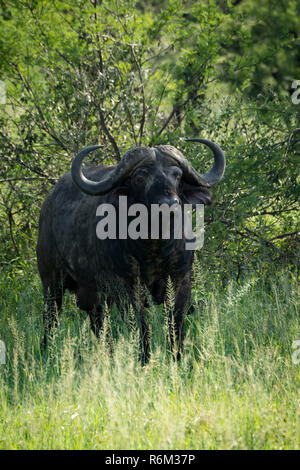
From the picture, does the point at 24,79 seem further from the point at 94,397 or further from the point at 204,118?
the point at 94,397

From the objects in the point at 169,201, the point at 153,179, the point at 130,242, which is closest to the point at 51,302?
the point at 130,242

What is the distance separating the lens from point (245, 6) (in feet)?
24.2

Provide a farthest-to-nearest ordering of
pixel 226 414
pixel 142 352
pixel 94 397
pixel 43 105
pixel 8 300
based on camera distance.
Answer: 1. pixel 43 105
2. pixel 8 300
3. pixel 142 352
4. pixel 94 397
5. pixel 226 414

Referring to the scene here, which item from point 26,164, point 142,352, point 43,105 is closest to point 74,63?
point 43,105

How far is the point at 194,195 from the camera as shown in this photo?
5094 millimetres

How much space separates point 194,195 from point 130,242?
25.5 inches

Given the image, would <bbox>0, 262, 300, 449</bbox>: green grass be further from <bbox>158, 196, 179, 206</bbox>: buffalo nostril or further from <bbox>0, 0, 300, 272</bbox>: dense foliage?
<bbox>0, 0, 300, 272</bbox>: dense foliage

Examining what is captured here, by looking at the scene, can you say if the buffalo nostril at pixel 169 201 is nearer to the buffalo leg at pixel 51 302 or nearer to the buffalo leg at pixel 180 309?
the buffalo leg at pixel 180 309

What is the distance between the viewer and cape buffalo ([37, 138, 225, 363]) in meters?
4.73

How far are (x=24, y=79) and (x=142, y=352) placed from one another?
4.28 metres

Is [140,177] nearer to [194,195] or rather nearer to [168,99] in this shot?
[194,195]

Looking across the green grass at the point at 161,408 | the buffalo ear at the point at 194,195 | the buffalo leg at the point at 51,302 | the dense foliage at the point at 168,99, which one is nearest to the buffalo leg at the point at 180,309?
the green grass at the point at 161,408

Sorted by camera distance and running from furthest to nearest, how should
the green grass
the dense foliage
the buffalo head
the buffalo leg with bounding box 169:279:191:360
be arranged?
the dense foliage, the buffalo leg with bounding box 169:279:191:360, the buffalo head, the green grass

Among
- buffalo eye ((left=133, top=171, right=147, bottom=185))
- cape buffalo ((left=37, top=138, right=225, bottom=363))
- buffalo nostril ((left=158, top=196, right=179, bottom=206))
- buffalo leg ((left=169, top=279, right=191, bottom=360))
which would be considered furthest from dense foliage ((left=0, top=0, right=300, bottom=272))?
buffalo nostril ((left=158, top=196, right=179, bottom=206))
